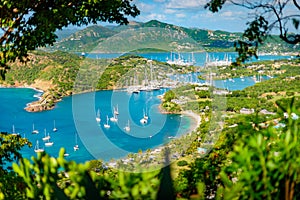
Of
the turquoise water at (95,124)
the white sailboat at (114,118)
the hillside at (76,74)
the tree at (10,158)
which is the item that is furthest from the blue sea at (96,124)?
the tree at (10,158)

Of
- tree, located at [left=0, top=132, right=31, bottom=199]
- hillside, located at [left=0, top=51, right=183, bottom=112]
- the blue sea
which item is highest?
tree, located at [left=0, top=132, right=31, bottom=199]

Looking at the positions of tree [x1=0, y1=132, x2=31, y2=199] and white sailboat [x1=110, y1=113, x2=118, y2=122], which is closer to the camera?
tree [x1=0, y1=132, x2=31, y2=199]

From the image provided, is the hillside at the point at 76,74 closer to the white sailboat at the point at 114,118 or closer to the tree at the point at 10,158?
the white sailboat at the point at 114,118

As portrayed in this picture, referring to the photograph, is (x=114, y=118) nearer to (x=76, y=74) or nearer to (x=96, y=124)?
(x=96, y=124)

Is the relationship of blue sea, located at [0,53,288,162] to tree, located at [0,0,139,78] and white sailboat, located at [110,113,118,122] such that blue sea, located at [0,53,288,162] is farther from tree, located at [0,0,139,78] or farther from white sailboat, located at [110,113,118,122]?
tree, located at [0,0,139,78]

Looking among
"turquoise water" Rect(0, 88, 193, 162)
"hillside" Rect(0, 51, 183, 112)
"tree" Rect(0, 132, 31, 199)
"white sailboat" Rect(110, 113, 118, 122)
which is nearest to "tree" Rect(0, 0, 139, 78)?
"tree" Rect(0, 132, 31, 199)

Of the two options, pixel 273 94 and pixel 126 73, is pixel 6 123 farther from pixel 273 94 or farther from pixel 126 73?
pixel 273 94

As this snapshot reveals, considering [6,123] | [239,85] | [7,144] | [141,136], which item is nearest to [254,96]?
[239,85]
